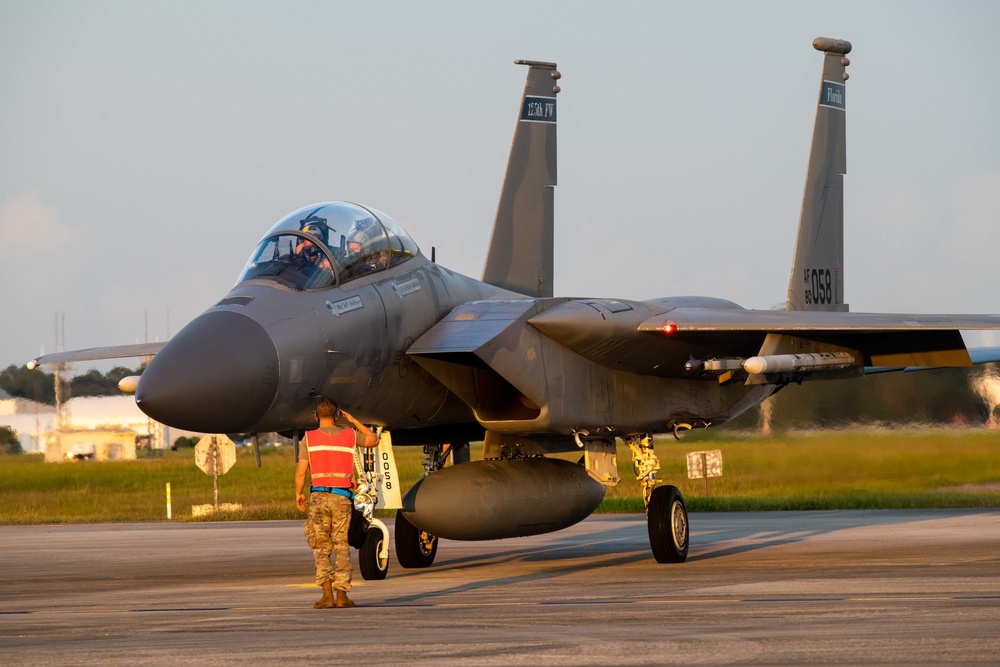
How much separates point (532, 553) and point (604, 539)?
2.18 m

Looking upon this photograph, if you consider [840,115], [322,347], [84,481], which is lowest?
[84,481]

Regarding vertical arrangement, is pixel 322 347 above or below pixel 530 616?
above

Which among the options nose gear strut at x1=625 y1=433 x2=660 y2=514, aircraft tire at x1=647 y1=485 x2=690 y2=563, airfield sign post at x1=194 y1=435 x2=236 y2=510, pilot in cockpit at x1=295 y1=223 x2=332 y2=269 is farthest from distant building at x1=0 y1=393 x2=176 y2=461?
pilot in cockpit at x1=295 y1=223 x2=332 y2=269

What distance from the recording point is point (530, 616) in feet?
27.9

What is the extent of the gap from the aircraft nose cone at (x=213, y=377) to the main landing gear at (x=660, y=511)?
467 centimetres

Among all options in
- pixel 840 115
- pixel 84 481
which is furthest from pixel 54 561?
pixel 84 481

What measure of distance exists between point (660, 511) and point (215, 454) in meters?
14.0

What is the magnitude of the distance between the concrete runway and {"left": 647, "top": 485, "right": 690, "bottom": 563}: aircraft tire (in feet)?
0.60

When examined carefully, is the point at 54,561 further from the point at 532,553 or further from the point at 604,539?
the point at 604,539

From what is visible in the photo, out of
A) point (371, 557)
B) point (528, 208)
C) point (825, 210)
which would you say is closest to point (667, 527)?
point (371, 557)

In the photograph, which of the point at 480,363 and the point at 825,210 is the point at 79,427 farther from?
the point at 480,363

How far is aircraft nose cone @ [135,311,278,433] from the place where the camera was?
30.5 feet

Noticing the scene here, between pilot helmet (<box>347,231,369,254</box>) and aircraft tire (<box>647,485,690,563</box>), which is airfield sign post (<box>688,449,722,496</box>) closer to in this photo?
aircraft tire (<box>647,485,690,563</box>)

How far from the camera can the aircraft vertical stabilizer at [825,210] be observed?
1702cm
